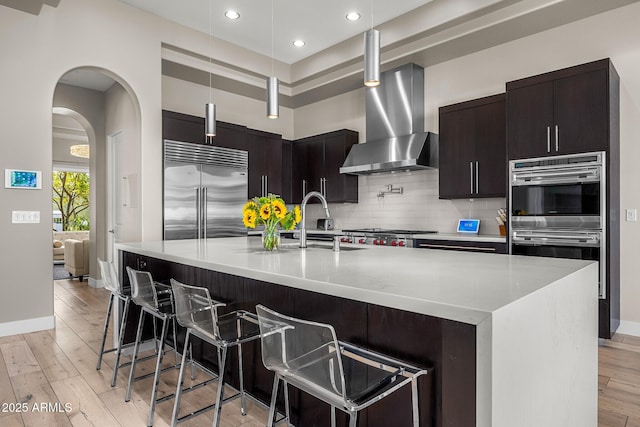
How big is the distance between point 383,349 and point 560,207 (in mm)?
2773

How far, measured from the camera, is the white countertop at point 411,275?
3.69 ft

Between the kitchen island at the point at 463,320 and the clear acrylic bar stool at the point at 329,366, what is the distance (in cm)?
11

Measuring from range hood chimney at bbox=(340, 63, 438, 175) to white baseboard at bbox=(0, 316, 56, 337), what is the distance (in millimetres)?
Answer: 3763

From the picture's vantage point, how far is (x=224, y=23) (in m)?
4.64

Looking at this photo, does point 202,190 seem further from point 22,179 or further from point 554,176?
point 554,176

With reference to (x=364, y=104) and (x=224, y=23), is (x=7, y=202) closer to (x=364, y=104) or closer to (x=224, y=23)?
(x=224, y=23)

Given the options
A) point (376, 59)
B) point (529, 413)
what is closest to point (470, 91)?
point (376, 59)

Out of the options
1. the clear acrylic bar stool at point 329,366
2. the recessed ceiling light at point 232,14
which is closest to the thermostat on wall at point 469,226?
the clear acrylic bar stool at point 329,366

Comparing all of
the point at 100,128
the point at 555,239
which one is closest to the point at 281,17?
the point at 100,128

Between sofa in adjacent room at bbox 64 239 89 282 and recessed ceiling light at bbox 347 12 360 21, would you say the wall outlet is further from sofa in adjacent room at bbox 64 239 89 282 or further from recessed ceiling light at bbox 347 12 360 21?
sofa in adjacent room at bbox 64 239 89 282

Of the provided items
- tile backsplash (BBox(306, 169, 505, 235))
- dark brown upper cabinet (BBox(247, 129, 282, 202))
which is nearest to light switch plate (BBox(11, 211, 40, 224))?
dark brown upper cabinet (BBox(247, 129, 282, 202))

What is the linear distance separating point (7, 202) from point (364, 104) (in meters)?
4.41

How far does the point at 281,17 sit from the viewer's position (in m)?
4.48

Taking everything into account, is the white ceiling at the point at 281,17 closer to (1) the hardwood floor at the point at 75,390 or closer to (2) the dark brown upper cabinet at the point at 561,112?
(2) the dark brown upper cabinet at the point at 561,112
